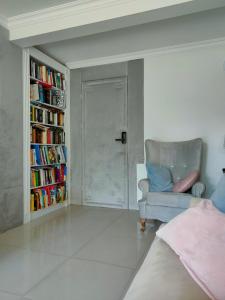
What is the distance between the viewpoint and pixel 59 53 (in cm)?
361

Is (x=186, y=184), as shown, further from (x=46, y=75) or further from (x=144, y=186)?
(x=46, y=75)

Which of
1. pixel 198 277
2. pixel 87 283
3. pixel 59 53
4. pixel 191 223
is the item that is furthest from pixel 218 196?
pixel 59 53

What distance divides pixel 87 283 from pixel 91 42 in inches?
115

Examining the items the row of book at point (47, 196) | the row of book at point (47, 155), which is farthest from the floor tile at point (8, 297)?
the row of book at point (47, 155)

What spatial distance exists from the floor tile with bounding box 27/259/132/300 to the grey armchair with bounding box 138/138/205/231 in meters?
0.91

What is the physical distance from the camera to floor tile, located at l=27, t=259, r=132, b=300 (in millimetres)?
1521

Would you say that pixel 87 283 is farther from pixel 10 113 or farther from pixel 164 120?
pixel 164 120

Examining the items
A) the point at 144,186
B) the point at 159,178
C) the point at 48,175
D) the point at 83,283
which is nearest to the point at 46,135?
the point at 48,175

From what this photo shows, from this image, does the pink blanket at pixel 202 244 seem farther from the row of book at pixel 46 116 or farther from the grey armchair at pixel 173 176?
the row of book at pixel 46 116

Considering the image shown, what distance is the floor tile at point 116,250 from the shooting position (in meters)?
2.00

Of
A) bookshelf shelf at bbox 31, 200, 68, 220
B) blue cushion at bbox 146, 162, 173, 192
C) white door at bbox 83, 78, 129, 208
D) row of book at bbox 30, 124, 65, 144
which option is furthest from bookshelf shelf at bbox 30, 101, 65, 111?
blue cushion at bbox 146, 162, 173, 192

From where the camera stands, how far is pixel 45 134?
3461 millimetres

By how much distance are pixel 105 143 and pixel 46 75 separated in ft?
4.52

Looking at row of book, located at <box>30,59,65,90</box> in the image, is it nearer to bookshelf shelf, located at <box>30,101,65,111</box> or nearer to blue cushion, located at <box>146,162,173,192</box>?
bookshelf shelf, located at <box>30,101,65,111</box>
